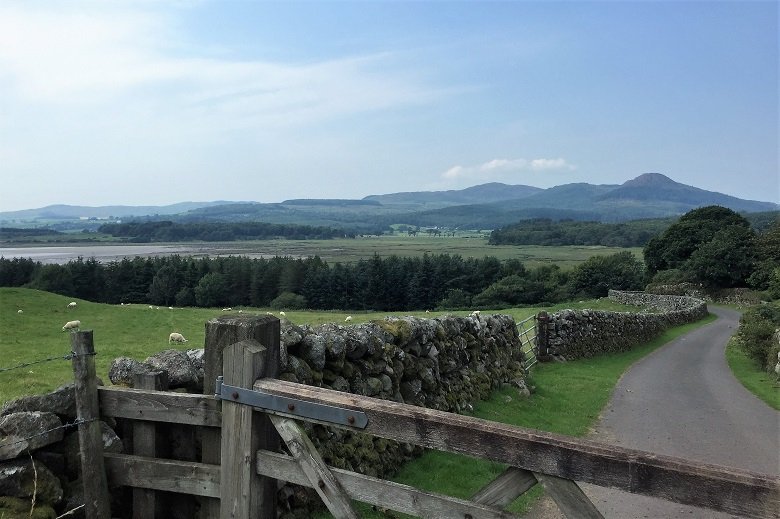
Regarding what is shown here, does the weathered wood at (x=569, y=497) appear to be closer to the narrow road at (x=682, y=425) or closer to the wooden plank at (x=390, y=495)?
the wooden plank at (x=390, y=495)

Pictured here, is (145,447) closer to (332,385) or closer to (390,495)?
(390,495)

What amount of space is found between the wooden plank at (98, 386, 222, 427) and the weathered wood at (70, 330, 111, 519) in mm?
124

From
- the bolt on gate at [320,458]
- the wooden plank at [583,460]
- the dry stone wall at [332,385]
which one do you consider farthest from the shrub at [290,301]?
the wooden plank at [583,460]

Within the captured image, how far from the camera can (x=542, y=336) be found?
19297 millimetres

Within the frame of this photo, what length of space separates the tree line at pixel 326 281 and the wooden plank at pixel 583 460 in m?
68.9

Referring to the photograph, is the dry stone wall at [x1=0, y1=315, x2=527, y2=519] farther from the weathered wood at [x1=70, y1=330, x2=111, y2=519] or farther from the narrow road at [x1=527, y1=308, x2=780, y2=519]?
the narrow road at [x1=527, y1=308, x2=780, y2=519]

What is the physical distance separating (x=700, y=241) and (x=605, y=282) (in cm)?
1319

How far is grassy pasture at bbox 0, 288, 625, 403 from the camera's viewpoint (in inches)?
360

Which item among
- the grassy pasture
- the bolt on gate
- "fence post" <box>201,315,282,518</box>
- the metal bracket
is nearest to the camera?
the bolt on gate

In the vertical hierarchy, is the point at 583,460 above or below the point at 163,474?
above

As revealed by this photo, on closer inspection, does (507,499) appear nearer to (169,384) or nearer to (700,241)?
(169,384)

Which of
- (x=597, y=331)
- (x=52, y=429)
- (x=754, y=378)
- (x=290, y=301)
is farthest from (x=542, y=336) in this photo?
(x=290, y=301)

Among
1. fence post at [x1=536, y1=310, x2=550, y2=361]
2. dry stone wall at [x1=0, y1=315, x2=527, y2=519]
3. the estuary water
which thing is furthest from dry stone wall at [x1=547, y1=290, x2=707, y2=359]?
the estuary water

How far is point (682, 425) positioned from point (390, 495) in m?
10.7
